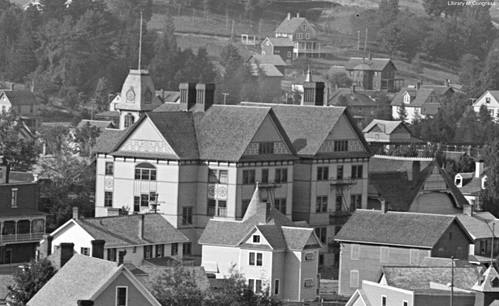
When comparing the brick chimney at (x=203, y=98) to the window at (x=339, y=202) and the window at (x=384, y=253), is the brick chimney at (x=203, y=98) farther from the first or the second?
the window at (x=384, y=253)

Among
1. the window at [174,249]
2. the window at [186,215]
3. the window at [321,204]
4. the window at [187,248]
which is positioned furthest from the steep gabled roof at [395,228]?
the window at [186,215]

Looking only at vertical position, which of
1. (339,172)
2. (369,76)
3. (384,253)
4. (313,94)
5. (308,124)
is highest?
(369,76)

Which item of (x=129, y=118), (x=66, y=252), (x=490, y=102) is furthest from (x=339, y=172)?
(x=490, y=102)

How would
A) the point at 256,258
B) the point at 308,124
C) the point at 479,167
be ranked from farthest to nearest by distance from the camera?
the point at 479,167 < the point at 308,124 < the point at 256,258

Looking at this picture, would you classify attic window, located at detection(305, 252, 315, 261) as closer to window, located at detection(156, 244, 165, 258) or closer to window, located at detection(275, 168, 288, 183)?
window, located at detection(156, 244, 165, 258)

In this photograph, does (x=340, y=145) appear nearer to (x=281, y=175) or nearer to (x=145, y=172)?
(x=281, y=175)

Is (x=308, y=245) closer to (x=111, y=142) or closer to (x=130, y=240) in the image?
(x=130, y=240)

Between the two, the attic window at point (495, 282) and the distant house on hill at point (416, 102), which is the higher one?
the distant house on hill at point (416, 102)
